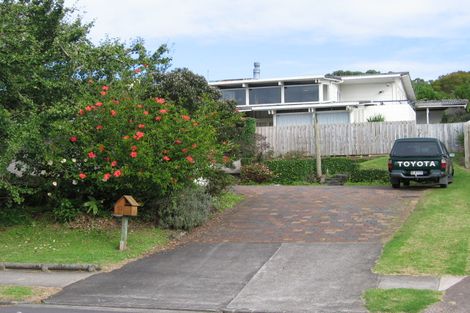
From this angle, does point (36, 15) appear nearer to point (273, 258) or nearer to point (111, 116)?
point (111, 116)

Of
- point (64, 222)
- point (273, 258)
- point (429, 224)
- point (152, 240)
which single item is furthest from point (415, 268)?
point (64, 222)

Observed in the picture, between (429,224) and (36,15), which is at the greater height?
(36,15)

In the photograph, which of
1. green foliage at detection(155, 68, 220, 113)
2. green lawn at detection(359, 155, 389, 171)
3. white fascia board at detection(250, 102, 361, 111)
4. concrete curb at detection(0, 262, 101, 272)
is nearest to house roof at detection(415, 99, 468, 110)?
white fascia board at detection(250, 102, 361, 111)

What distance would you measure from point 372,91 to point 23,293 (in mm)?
33262

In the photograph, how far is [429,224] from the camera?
40.5 feet

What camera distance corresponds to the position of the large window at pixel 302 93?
117ft

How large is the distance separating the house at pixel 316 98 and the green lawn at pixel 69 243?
71.8ft

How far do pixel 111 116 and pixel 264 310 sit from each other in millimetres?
6382

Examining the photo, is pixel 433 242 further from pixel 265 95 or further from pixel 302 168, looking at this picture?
pixel 265 95

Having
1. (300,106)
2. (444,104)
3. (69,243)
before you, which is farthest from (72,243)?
(444,104)

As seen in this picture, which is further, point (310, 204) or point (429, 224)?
point (310, 204)

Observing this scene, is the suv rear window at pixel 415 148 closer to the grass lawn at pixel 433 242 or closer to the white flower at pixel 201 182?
the grass lawn at pixel 433 242

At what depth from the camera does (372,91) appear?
38750 millimetres

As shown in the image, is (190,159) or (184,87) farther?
(184,87)
